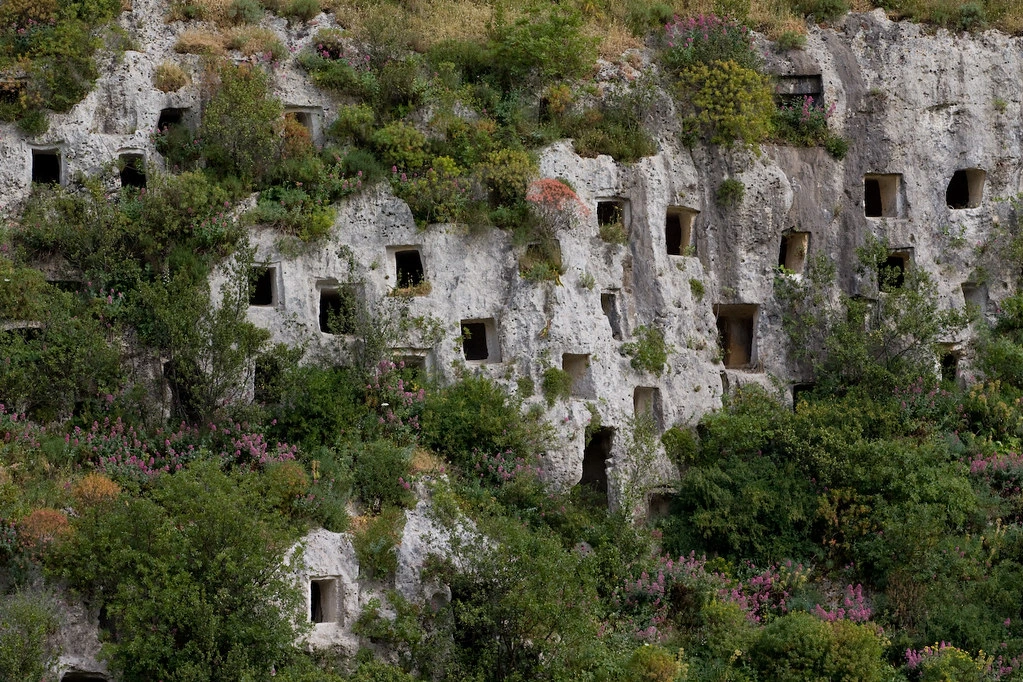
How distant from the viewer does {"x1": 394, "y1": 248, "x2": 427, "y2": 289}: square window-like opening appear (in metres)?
32.8

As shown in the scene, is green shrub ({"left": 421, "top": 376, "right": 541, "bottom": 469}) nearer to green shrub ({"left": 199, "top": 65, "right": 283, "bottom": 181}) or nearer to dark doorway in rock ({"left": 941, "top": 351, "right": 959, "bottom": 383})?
green shrub ({"left": 199, "top": 65, "right": 283, "bottom": 181})

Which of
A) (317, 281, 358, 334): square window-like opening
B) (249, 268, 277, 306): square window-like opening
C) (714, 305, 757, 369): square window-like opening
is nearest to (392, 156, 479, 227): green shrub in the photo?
(317, 281, 358, 334): square window-like opening

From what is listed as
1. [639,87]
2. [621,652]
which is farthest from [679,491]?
[639,87]

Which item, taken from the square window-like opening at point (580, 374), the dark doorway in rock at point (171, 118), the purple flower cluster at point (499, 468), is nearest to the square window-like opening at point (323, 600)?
the purple flower cluster at point (499, 468)

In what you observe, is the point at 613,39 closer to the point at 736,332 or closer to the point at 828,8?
the point at 828,8

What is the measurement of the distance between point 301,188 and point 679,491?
1041cm

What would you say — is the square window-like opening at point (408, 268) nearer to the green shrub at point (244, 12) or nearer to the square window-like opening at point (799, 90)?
the green shrub at point (244, 12)

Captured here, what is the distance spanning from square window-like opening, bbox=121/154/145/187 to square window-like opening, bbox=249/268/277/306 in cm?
346

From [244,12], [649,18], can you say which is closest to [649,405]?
[649,18]

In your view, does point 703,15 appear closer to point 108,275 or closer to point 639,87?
point 639,87

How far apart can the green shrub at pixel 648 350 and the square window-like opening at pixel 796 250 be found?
4.59 m

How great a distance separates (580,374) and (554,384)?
1045 millimetres

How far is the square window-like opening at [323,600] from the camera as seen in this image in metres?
26.8

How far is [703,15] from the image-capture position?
123ft
